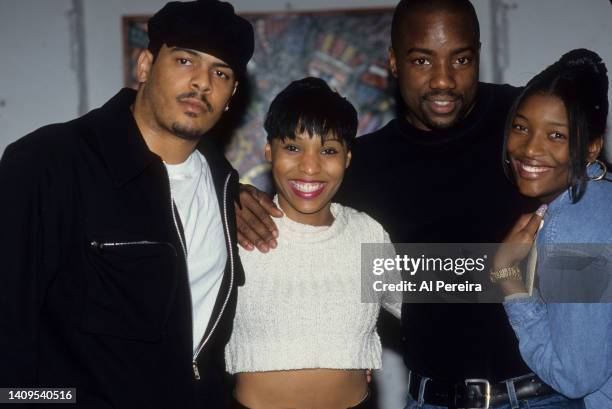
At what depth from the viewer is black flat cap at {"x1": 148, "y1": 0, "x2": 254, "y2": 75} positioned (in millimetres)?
2084

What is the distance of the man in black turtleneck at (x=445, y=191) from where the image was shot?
2.23m

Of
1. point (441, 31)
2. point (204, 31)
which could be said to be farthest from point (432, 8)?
point (204, 31)

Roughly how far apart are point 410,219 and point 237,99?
1713 mm

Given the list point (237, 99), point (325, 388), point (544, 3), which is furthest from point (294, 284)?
point (544, 3)

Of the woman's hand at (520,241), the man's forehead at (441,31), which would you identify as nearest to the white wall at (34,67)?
the man's forehead at (441,31)

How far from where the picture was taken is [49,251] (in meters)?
1.76

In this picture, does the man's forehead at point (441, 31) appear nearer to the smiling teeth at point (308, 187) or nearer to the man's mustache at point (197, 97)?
the smiling teeth at point (308, 187)

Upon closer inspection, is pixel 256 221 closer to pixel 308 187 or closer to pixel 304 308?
pixel 308 187

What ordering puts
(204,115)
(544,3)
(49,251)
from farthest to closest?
(544,3) < (204,115) < (49,251)

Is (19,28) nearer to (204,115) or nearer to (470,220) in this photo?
(204,115)

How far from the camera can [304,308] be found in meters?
2.19

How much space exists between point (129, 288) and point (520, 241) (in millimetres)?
1199

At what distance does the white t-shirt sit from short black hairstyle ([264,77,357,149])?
327 millimetres

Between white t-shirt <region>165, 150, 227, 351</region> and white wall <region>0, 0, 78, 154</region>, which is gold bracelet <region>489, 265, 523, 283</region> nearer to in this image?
white t-shirt <region>165, 150, 227, 351</region>
